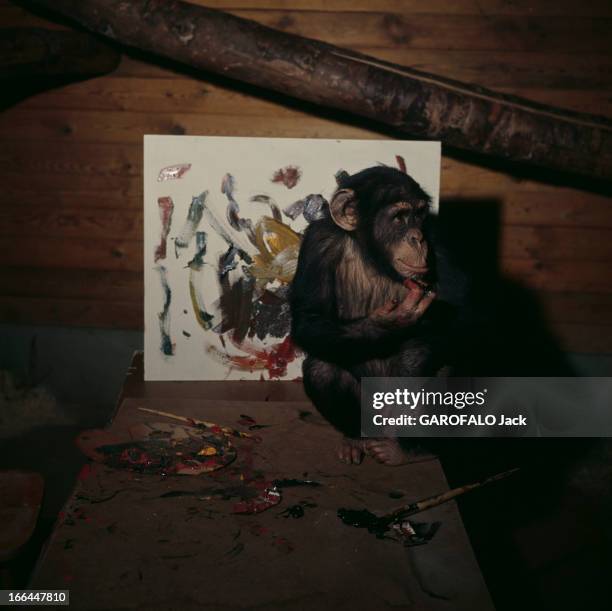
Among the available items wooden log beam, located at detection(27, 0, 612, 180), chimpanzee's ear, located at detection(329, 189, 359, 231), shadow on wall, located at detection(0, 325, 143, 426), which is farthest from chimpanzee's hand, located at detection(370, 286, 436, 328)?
shadow on wall, located at detection(0, 325, 143, 426)

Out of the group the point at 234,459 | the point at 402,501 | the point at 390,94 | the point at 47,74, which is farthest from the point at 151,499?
the point at 47,74

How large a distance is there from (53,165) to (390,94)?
1.75 metres

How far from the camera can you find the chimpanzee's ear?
2033 millimetres

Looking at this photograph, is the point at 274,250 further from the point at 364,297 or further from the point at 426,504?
the point at 426,504

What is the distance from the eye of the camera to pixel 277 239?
290 cm

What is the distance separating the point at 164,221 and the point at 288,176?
1.69ft

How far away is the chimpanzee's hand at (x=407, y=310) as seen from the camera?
1.86 meters

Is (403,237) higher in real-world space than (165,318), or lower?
higher

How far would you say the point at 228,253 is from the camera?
2902 millimetres

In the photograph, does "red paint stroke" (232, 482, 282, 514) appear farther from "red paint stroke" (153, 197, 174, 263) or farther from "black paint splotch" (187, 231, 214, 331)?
"red paint stroke" (153, 197, 174, 263)

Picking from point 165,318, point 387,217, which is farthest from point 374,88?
point 165,318

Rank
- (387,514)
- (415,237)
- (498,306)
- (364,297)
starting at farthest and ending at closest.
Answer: (498,306) → (364,297) → (415,237) → (387,514)

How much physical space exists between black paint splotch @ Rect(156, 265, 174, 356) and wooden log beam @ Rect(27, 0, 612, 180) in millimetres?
844

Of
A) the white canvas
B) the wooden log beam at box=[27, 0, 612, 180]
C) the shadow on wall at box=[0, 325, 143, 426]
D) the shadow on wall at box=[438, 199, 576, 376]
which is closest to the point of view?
the wooden log beam at box=[27, 0, 612, 180]
